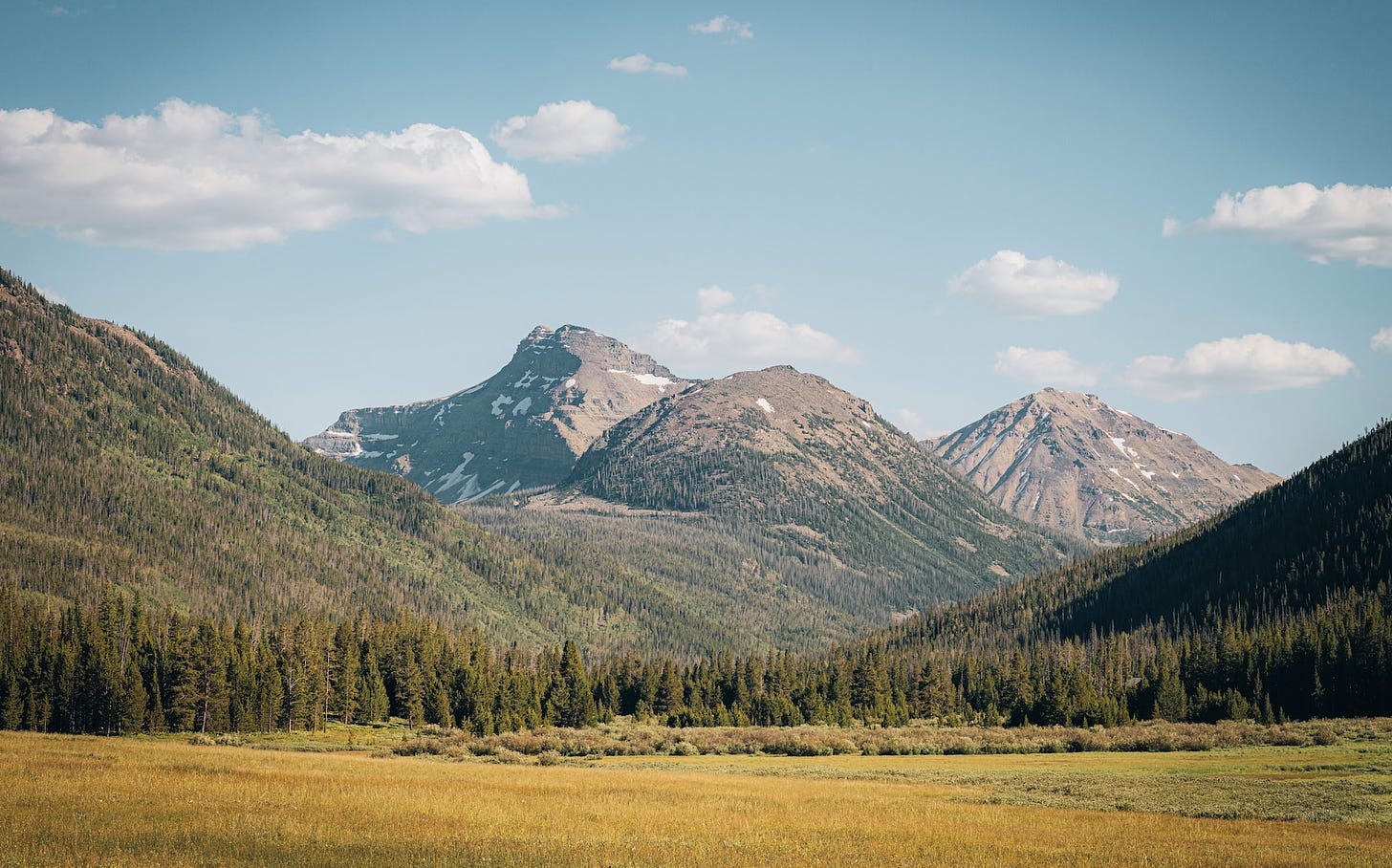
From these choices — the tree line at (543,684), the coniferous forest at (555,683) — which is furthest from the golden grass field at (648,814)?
the tree line at (543,684)

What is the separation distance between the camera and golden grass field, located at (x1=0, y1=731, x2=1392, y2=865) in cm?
3806

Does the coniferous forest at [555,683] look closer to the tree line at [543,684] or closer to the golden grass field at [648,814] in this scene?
the tree line at [543,684]

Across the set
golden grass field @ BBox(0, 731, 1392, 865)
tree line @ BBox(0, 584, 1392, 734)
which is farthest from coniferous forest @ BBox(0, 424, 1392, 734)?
golden grass field @ BBox(0, 731, 1392, 865)

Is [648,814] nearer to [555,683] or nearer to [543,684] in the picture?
[555,683]

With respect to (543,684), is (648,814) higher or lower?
higher

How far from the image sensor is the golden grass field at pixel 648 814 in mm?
38062

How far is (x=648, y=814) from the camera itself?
50.1 meters

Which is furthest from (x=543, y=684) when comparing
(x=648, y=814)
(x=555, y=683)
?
(x=648, y=814)

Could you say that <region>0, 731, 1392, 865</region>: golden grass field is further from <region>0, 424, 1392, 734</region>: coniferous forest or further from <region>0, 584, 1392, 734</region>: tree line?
<region>0, 584, 1392, 734</region>: tree line

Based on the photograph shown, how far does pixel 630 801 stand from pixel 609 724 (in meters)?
81.0

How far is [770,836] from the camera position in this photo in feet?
143

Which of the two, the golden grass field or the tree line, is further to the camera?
the tree line

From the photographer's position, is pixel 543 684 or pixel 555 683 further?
pixel 543 684

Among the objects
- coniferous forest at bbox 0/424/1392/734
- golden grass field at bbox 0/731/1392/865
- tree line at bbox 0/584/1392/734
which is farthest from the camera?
coniferous forest at bbox 0/424/1392/734
